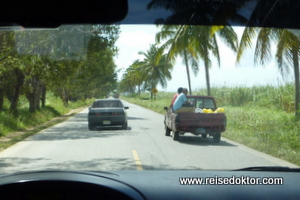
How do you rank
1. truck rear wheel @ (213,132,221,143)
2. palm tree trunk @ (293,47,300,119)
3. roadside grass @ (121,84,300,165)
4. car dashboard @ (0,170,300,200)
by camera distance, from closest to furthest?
car dashboard @ (0,170,300,200) → palm tree trunk @ (293,47,300,119) → roadside grass @ (121,84,300,165) → truck rear wheel @ (213,132,221,143)

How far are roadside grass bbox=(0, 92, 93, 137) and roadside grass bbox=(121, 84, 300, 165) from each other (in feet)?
4.35

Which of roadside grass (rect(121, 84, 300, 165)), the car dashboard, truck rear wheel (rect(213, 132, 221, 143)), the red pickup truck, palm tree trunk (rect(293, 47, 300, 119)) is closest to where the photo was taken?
the car dashboard

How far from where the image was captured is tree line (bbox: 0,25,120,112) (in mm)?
2762

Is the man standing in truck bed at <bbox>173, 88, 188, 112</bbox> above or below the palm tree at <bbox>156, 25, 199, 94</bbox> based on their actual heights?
below

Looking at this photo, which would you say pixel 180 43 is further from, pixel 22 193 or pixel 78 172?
pixel 22 193

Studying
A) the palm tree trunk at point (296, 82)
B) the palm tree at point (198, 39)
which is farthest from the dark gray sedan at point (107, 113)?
the palm tree trunk at point (296, 82)

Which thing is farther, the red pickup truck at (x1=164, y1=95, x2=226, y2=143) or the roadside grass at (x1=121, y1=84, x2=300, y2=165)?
the red pickup truck at (x1=164, y1=95, x2=226, y2=143)

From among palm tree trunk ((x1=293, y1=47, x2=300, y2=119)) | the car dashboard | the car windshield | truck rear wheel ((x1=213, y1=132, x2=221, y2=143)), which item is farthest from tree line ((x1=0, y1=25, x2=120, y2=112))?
palm tree trunk ((x1=293, y1=47, x2=300, y2=119))

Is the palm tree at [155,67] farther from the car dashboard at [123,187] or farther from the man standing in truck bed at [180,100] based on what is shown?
the car dashboard at [123,187]

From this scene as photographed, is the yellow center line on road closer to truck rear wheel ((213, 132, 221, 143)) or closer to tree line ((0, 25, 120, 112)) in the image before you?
truck rear wheel ((213, 132, 221, 143))

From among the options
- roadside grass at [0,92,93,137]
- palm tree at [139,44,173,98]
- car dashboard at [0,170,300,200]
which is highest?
palm tree at [139,44,173,98]

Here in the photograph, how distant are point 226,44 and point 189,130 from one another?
0.82 m

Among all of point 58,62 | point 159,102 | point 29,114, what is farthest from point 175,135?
point 29,114

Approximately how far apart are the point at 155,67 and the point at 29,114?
161 centimetres
